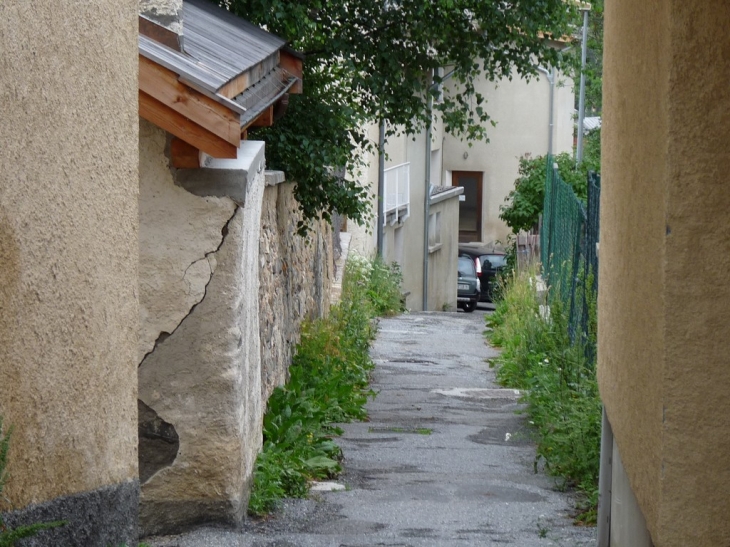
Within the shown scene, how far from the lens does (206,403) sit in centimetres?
546

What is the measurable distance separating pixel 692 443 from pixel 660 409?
0.44 feet

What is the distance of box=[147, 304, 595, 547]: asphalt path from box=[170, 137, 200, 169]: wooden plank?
70.1 inches

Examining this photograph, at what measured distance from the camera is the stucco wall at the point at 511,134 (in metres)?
33.8

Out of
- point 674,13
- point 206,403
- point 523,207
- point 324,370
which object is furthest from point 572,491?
point 523,207

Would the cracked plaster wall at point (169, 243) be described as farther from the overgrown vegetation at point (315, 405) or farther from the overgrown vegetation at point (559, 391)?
the overgrown vegetation at point (559, 391)

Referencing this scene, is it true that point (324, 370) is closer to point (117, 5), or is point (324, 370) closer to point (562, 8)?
point (562, 8)

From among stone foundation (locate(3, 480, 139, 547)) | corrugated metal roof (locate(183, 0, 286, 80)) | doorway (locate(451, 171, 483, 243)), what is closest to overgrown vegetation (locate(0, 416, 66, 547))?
stone foundation (locate(3, 480, 139, 547))

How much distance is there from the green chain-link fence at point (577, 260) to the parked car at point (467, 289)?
52.4ft

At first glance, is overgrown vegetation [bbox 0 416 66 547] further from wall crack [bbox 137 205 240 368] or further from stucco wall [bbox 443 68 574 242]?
stucco wall [bbox 443 68 574 242]

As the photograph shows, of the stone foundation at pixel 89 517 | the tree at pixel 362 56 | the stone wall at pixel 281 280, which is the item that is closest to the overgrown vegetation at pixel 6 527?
the stone foundation at pixel 89 517

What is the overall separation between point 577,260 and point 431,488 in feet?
9.23

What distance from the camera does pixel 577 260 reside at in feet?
28.5

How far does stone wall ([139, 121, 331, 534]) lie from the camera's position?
17.7ft

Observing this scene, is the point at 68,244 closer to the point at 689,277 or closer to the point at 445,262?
the point at 689,277
